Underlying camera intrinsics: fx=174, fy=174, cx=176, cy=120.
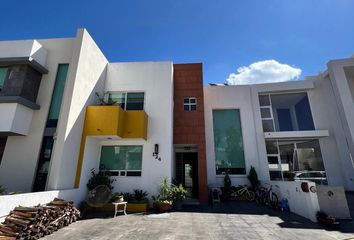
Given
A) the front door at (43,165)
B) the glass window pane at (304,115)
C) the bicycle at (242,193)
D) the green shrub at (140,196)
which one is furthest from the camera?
the glass window pane at (304,115)

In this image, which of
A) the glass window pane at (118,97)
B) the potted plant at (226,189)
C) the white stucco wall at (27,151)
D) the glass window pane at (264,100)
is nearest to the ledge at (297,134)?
the glass window pane at (264,100)

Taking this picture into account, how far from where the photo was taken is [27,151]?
24.4ft

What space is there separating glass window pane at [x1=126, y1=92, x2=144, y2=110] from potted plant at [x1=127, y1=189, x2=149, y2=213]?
15.0 ft

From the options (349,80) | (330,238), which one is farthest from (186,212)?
(349,80)

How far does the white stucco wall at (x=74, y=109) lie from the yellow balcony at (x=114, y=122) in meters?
0.41

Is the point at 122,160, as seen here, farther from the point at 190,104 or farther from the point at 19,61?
the point at 19,61

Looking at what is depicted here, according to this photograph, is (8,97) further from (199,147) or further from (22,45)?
(199,147)

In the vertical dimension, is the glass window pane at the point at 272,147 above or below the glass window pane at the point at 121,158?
above

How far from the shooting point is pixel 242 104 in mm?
12367

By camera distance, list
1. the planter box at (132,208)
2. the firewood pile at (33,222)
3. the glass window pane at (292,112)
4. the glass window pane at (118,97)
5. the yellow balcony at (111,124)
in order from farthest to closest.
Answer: the glass window pane at (292,112), the glass window pane at (118,97), the yellow balcony at (111,124), the planter box at (132,208), the firewood pile at (33,222)

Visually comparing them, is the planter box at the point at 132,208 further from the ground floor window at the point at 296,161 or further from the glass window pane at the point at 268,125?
the glass window pane at the point at 268,125

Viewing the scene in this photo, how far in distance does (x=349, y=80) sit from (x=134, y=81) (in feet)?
48.7

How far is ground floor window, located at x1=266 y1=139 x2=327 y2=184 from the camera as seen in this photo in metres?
11.1

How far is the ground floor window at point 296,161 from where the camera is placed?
11.1 m
